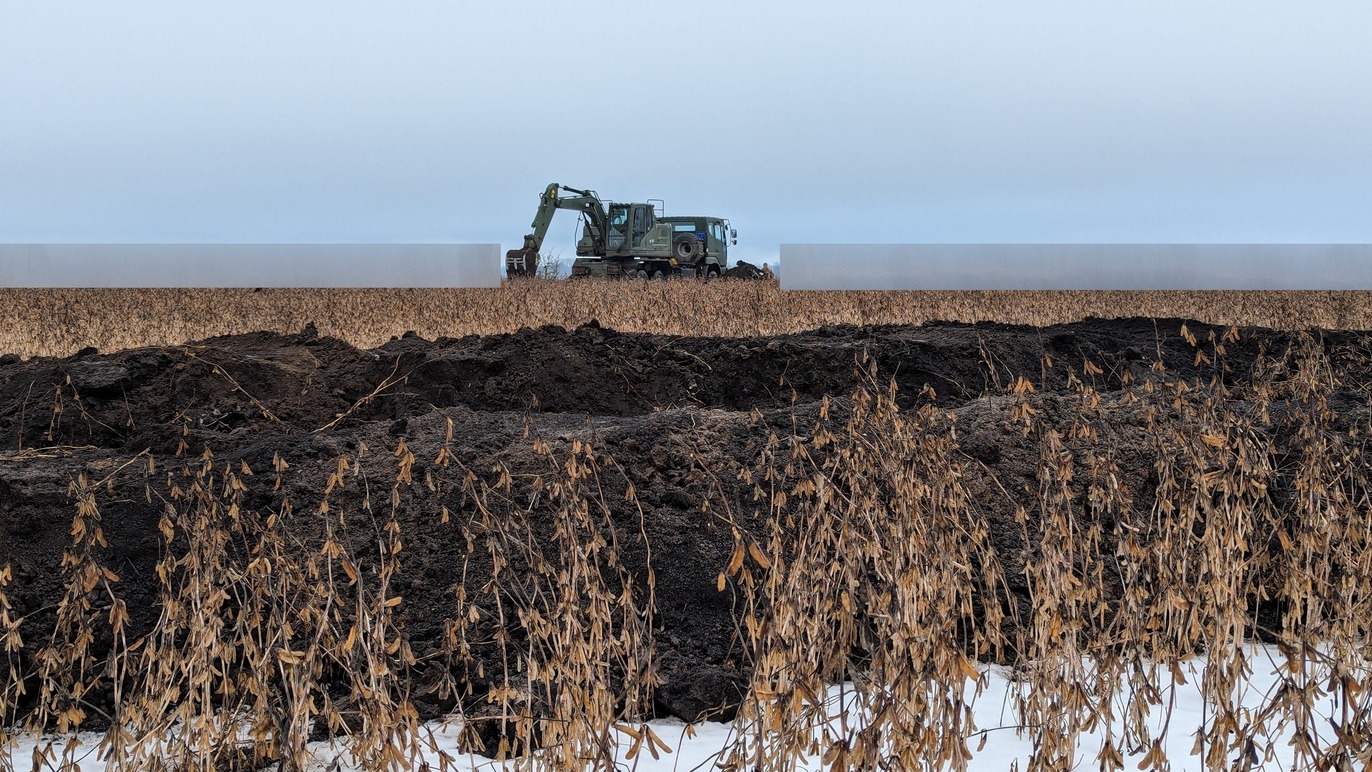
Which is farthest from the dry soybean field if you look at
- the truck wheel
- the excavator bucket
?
the excavator bucket

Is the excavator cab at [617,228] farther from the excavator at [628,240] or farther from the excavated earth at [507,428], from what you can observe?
the excavated earth at [507,428]

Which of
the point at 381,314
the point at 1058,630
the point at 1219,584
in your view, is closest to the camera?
the point at 1058,630

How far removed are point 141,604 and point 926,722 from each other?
2.63 meters

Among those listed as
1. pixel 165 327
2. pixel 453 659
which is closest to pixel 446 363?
pixel 453 659

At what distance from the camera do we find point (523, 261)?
3181 cm

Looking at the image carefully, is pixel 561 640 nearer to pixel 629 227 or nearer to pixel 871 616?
pixel 871 616

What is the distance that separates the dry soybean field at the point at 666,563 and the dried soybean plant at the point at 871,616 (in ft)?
0.07

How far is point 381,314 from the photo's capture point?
50.0 ft

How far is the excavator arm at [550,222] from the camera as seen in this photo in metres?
30.9

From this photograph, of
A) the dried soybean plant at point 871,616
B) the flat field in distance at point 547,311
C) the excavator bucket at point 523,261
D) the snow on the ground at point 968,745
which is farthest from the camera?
the excavator bucket at point 523,261

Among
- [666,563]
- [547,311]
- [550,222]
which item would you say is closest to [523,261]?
[550,222]

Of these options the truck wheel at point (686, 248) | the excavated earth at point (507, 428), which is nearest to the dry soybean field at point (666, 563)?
the excavated earth at point (507, 428)

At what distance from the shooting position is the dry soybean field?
268 centimetres

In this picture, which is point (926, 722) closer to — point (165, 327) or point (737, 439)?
point (737, 439)
